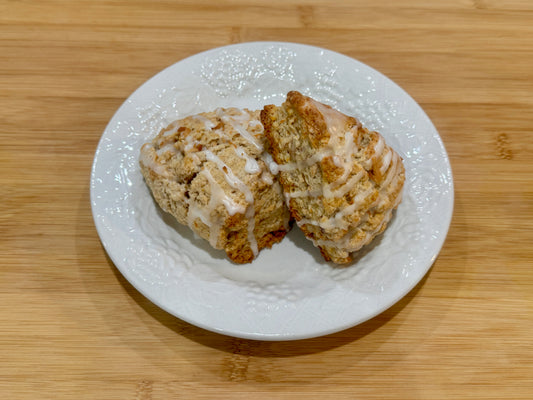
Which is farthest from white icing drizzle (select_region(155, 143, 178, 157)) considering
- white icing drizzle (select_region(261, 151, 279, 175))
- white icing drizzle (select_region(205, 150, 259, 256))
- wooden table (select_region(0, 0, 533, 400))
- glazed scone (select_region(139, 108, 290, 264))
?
wooden table (select_region(0, 0, 533, 400))

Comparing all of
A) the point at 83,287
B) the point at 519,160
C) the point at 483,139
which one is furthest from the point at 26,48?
the point at 519,160

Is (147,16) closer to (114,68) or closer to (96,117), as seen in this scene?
(114,68)

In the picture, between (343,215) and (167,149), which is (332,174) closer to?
(343,215)

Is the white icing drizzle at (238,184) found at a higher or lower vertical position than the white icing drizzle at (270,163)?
lower

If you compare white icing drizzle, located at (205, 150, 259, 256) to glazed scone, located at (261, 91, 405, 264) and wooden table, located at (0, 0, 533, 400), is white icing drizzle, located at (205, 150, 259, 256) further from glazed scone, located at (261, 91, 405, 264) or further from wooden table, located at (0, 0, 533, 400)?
wooden table, located at (0, 0, 533, 400)

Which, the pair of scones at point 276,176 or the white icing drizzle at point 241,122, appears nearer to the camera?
the pair of scones at point 276,176

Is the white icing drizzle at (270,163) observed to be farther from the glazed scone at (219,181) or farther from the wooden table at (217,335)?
the wooden table at (217,335)

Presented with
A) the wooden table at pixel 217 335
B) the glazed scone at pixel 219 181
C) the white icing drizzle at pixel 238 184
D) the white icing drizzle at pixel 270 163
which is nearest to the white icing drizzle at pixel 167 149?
the glazed scone at pixel 219 181
